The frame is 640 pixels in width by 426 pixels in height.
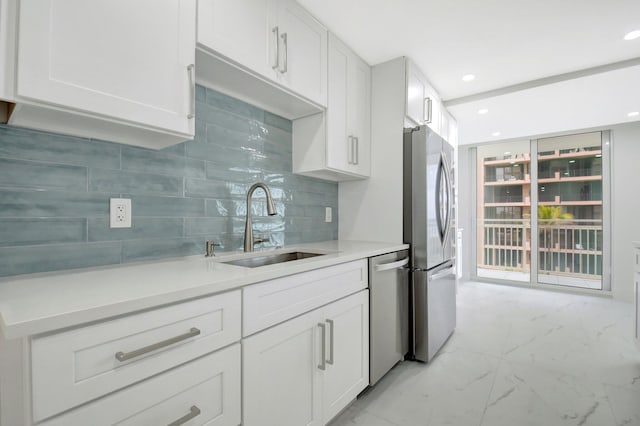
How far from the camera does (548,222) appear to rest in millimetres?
4641

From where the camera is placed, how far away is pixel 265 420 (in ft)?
3.73

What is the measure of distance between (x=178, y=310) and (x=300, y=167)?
4.77ft

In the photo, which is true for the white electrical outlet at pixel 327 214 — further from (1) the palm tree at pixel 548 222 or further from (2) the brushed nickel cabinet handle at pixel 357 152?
(1) the palm tree at pixel 548 222

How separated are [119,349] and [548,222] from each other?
18.2ft

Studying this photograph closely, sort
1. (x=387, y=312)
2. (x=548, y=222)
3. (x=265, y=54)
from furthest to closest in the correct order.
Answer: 1. (x=548, y=222)
2. (x=387, y=312)
3. (x=265, y=54)

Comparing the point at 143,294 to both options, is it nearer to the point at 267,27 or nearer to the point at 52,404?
the point at 52,404

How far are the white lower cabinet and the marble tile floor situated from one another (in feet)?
0.93

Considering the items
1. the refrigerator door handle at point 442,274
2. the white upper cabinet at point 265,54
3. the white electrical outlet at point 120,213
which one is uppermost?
the white upper cabinet at point 265,54

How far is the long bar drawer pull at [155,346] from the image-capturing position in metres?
0.74

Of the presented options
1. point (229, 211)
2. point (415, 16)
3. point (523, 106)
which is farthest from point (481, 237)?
point (229, 211)

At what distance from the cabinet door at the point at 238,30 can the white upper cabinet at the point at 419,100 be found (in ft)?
4.28

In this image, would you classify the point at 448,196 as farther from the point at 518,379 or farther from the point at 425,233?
the point at 518,379

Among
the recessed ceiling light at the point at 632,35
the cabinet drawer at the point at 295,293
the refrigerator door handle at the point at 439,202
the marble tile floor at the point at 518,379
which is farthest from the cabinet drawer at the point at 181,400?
the recessed ceiling light at the point at 632,35

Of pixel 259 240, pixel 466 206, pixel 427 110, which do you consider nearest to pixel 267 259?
pixel 259 240
